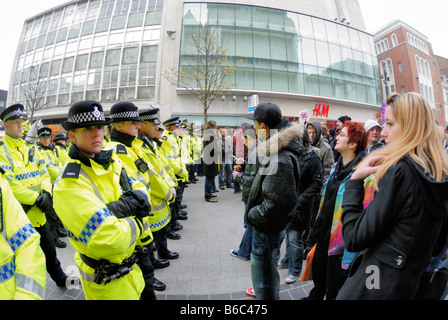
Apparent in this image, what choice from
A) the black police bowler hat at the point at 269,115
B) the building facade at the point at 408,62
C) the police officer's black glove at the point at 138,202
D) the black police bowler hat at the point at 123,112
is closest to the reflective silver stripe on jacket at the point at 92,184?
the police officer's black glove at the point at 138,202

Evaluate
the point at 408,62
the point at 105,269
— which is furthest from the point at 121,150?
the point at 408,62

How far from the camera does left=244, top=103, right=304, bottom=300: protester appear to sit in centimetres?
229

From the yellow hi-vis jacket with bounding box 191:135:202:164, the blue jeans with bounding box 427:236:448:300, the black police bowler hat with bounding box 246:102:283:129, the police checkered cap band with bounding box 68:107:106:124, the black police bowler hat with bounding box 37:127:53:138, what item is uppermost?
the yellow hi-vis jacket with bounding box 191:135:202:164

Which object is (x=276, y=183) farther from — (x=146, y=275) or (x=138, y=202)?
(x=146, y=275)

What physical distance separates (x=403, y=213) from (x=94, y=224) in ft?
6.20

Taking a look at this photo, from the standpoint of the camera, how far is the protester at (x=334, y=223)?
229 centimetres

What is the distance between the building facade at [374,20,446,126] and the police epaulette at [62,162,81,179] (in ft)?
155

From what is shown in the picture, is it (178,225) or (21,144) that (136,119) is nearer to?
(21,144)

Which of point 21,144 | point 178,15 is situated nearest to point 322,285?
point 21,144

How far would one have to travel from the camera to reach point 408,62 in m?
39.8

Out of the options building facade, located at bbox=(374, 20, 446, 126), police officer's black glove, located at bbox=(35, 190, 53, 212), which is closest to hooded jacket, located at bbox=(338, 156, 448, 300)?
police officer's black glove, located at bbox=(35, 190, 53, 212)

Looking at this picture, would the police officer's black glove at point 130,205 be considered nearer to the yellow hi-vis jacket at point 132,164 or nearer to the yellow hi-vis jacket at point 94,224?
the yellow hi-vis jacket at point 94,224

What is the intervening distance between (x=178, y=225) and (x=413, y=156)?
16.8 feet

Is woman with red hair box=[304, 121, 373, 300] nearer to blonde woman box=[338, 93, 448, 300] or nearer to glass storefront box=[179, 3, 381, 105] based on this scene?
blonde woman box=[338, 93, 448, 300]
